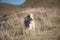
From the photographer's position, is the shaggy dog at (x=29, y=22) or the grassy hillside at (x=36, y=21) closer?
the grassy hillside at (x=36, y=21)

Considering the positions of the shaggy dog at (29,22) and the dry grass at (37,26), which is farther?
the shaggy dog at (29,22)

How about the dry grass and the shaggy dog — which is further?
the shaggy dog

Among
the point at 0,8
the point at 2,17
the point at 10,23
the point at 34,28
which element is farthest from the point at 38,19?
the point at 0,8

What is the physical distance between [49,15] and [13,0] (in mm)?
888

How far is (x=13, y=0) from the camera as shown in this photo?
2863 mm

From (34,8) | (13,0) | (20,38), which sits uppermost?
(13,0)

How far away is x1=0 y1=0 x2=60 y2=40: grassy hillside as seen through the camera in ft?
7.23

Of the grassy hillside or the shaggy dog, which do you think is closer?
the grassy hillside

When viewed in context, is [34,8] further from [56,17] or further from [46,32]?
[46,32]

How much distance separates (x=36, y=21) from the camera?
2.51 m

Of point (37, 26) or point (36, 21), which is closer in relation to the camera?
point (37, 26)

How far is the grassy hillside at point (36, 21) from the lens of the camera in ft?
7.23

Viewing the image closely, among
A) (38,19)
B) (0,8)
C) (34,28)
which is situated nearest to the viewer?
(34,28)

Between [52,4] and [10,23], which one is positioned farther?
[52,4]
